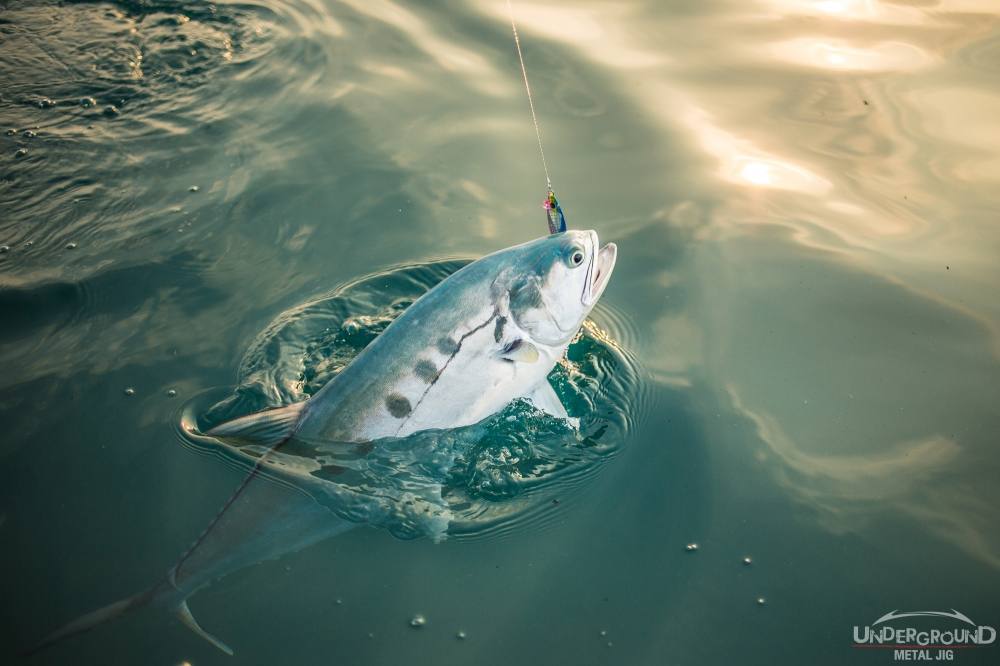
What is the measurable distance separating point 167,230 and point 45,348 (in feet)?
3.94

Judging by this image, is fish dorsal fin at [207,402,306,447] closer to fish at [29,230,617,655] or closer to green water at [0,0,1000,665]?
fish at [29,230,617,655]

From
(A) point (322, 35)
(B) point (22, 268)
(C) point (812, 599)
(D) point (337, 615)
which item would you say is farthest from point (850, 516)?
(A) point (322, 35)

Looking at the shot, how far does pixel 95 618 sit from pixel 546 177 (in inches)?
159

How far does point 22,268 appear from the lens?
4914 millimetres

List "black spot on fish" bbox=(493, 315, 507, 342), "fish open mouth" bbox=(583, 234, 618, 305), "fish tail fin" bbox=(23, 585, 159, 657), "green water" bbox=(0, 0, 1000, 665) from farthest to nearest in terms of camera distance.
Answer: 1. "fish open mouth" bbox=(583, 234, 618, 305)
2. "black spot on fish" bbox=(493, 315, 507, 342)
3. "green water" bbox=(0, 0, 1000, 665)
4. "fish tail fin" bbox=(23, 585, 159, 657)

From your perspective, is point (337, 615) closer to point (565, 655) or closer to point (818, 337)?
point (565, 655)

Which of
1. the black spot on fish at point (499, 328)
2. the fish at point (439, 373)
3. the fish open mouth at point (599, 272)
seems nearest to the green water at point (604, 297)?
the fish at point (439, 373)

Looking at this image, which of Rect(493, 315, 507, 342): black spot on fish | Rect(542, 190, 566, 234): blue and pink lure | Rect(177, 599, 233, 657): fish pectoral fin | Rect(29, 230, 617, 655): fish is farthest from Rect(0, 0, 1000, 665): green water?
Rect(493, 315, 507, 342): black spot on fish

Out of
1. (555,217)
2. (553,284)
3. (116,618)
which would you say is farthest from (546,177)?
(116,618)

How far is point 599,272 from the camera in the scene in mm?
4129

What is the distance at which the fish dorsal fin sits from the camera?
3836 mm

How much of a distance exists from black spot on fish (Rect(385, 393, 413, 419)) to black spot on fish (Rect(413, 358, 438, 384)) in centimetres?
15

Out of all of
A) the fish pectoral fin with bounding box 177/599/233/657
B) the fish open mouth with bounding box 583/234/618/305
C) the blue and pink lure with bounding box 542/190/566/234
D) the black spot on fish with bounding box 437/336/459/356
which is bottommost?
the fish pectoral fin with bounding box 177/599/233/657

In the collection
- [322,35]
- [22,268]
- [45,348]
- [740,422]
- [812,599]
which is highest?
[322,35]
